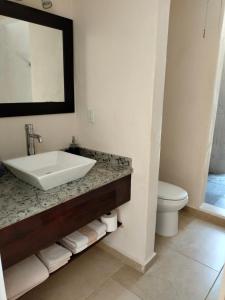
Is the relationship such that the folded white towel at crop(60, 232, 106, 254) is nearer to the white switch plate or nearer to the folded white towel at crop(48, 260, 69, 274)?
the folded white towel at crop(48, 260, 69, 274)

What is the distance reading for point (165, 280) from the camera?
5.67ft

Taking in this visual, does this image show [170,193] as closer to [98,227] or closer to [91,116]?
[98,227]

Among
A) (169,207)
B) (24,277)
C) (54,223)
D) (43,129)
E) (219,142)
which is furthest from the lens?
(219,142)

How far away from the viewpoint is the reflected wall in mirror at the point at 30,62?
1.48 meters

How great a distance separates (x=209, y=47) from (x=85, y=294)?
2377mm

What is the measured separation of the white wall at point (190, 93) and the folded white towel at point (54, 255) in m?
1.63

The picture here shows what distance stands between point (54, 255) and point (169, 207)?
1.11 meters

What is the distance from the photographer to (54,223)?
1.22 meters

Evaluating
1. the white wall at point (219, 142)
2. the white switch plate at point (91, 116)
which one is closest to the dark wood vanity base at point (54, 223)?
the white switch plate at point (91, 116)

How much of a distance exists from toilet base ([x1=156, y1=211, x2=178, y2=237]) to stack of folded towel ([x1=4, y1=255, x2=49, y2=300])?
1.22 m

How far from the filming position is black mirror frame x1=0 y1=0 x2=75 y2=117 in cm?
145

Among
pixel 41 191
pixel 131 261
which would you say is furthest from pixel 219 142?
pixel 41 191

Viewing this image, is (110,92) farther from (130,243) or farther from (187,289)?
(187,289)

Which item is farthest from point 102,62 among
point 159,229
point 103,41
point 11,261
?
point 159,229
